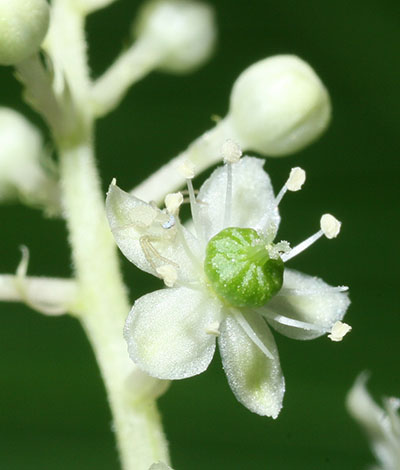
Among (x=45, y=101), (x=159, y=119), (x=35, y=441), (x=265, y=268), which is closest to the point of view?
(x=265, y=268)

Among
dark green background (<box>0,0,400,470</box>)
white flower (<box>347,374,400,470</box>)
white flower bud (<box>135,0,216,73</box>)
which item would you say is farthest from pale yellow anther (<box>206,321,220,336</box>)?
dark green background (<box>0,0,400,470</box>)

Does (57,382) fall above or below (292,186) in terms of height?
below

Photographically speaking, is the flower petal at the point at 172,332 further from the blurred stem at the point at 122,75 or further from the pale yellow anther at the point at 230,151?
the blurred stem at the point at 122,75

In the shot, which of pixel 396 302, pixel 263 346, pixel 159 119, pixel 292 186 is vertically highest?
pixel 292 186

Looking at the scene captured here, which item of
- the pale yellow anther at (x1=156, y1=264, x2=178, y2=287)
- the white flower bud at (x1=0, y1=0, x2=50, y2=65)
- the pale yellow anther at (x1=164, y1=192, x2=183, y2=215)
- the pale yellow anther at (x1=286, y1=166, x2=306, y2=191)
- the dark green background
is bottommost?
the dark green background

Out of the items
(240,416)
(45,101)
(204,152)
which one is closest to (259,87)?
(204,152)

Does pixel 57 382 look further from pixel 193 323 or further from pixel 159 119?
pixel 193 323

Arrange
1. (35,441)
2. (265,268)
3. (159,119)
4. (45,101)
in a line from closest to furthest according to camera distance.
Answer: (265,268)
(45,101)
(35,441)
(159,119)

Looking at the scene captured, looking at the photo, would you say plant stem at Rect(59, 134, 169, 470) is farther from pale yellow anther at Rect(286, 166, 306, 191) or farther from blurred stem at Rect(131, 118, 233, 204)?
pale yellow anther at Rect(286, 166, 306, 191)
